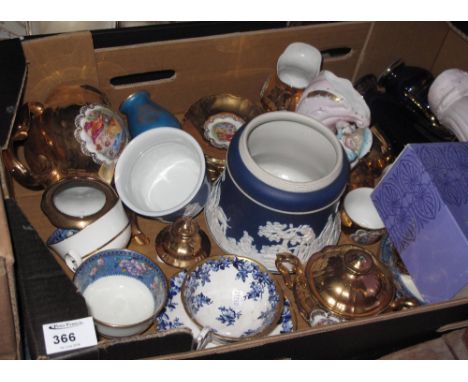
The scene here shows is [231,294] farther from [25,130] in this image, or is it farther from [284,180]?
[25,130]

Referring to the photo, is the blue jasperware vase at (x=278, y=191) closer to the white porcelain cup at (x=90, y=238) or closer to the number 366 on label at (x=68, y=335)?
the white porcelain cup at (x=90, y=238)

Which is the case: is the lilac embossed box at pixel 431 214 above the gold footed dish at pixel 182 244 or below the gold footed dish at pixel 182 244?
above

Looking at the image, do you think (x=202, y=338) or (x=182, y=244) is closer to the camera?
(x=202, y=338)

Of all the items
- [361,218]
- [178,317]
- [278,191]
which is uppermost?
[278,191]

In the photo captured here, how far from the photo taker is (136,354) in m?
0.59

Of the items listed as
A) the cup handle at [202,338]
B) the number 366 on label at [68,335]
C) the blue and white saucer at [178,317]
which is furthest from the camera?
the blue and white saucer at [178,317]

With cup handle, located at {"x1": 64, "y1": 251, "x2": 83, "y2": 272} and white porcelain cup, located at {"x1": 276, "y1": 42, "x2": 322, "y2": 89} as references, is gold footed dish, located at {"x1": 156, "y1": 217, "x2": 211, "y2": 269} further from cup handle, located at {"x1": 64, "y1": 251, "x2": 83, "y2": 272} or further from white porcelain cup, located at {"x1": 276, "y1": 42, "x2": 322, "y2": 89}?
white porcelain cup, located at {"x1": 276, "y1": 42, "x2": 322, "y2": 89}

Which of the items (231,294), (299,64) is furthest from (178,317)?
(299,64)

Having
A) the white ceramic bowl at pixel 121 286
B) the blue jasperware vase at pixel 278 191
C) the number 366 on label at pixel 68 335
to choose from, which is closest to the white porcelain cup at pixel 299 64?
the blue jasperware vase at pixel 278 191

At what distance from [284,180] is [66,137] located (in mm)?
330

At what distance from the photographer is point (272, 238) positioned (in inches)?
30.5

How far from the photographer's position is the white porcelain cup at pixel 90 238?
743 millimetres

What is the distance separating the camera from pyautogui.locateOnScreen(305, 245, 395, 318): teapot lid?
0.76 m

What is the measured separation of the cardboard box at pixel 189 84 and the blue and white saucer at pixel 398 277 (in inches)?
2.6
